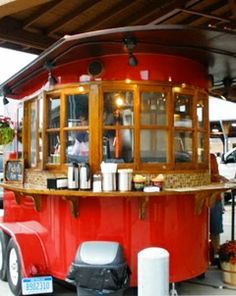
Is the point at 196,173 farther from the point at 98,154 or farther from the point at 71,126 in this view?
the point at 71,126

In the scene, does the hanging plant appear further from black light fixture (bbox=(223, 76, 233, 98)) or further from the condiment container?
black light fixture (bbox=(223, 76, 233, 98))

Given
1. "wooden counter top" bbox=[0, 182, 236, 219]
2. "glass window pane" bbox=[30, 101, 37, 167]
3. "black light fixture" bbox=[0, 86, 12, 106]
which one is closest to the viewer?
"wooden counter top" bbox=[0, 182, 236, 219]

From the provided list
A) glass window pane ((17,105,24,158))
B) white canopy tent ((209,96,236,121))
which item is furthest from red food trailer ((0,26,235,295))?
white canopy tent ((209,96,236,121))

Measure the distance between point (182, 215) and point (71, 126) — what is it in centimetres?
149

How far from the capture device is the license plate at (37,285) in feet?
A: 13.7

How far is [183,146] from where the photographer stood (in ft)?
14.8

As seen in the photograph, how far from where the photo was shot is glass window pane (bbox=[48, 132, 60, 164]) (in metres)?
4.55

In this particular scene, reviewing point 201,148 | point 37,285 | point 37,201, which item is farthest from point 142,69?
point 37,285

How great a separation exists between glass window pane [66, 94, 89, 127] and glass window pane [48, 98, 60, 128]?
0.50 feet

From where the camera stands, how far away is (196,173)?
4590mm

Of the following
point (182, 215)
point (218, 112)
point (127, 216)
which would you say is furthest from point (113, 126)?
point (218, 112)

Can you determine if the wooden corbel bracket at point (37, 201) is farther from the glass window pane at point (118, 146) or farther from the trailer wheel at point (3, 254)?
the glass window pane at point (118, 146)

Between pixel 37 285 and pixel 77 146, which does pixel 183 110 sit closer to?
pixel 77 146

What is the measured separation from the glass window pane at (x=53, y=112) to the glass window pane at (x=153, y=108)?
0.92m
